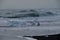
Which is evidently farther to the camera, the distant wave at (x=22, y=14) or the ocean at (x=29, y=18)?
the distant wave at (x=22, y=14)

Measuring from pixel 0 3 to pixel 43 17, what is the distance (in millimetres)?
710

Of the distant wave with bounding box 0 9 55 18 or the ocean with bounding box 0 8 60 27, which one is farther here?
the distant wave with bounding box 0 9 55 18

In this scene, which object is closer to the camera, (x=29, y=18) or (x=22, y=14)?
(x=29, y=18)

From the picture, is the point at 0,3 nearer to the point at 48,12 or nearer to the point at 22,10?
the point at 22,10

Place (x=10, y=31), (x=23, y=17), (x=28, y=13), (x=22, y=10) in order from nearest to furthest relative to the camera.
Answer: (x=10, y=31), (x=23, y=17), (x=28, y=13), (x=22, y=10)

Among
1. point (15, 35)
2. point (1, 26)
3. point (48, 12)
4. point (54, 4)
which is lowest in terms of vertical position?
point (15, 35)

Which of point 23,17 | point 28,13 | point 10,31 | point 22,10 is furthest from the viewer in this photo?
point 22,10

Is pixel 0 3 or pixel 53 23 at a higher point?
pixel 0 3

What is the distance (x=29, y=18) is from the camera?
114 centimetres

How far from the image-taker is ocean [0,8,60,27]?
1063 mm

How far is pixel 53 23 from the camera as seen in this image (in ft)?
3.56

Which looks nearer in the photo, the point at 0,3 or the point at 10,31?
the point at 10,31

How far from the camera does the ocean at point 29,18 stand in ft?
3.49

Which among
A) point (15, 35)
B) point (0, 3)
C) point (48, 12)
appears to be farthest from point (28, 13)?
point (0, 3)
